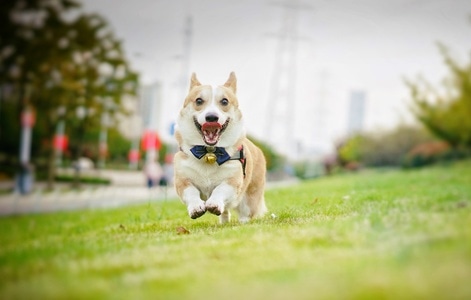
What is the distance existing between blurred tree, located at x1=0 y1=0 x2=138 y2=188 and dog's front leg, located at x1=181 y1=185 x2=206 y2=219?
907cm

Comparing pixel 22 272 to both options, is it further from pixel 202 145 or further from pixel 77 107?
pixel 77 107

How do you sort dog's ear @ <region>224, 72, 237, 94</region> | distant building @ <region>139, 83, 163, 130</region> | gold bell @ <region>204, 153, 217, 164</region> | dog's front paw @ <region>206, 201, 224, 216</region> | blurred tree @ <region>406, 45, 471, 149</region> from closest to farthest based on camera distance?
dog's front paw @ <region>206, 201, 224, 216</region> < gold bell @ <region>204, 153, 217, 164</region> < dog's ear @ <region>224, 72, 237, 94</region> < blurred tree @ <region>406, 45, 471, 149</region> < distant building @ <region>139, 83, 163, 130</region>

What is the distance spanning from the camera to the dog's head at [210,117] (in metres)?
4.01

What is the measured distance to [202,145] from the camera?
4227 mm

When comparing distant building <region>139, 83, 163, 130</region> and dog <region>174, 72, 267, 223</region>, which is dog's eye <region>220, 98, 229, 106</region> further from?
distant building <region>139, 83, 163, 130</region>

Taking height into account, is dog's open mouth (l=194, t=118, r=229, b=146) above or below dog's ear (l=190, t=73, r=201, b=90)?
below

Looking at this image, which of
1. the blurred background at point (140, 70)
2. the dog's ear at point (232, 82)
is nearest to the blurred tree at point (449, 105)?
the blurred background at point (140, 70)

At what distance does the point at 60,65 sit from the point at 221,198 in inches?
440

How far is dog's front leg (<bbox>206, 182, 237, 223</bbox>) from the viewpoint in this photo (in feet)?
12.8

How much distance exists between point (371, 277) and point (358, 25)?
34.0 feet

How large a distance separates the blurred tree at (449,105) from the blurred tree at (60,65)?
31.0 feet

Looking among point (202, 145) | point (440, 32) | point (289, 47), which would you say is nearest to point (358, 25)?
point (440, 32)

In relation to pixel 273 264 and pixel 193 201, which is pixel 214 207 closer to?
pixel 193 201

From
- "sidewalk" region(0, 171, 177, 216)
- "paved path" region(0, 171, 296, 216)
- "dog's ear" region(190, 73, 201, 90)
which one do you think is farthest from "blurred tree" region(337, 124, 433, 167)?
"dog's ear" region(190, 73, 201, 90)
